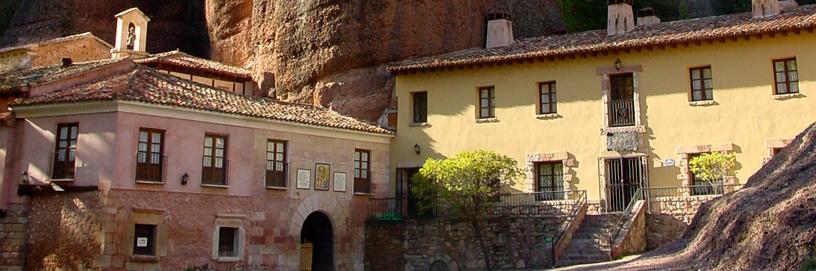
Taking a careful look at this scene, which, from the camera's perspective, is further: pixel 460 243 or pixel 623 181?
pixel 460 243

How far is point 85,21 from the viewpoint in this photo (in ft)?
137

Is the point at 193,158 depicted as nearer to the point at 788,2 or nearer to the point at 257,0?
the point at 257,0

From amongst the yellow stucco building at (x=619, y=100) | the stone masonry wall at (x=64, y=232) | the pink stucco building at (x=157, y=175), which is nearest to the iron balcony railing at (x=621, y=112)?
the yellow stucco building at (x=619, y=100)

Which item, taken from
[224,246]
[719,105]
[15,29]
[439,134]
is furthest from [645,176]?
[15,29]

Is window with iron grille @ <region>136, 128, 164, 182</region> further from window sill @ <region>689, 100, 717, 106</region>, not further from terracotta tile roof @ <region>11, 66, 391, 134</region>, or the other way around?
window sill @ <region>689, 100, 717, 106</region>

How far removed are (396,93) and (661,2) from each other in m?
15.5

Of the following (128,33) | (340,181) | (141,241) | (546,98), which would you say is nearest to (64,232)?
(141,241)

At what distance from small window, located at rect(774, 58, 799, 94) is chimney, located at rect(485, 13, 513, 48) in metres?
9.37

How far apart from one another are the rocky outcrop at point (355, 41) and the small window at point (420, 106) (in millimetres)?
1223

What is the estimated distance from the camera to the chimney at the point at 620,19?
1086 inches

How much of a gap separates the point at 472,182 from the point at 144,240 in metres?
9.27

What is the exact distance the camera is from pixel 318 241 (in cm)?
2775

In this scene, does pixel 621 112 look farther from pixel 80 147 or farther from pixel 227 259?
pixel 80 147

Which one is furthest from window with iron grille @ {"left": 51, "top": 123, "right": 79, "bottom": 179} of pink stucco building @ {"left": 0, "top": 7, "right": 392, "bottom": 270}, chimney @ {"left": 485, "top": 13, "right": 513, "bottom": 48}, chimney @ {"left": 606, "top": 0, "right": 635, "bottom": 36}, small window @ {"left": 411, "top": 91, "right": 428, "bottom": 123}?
chimney @ {"left": 606, "top": 0, "right": 635, "bottom": 36}
